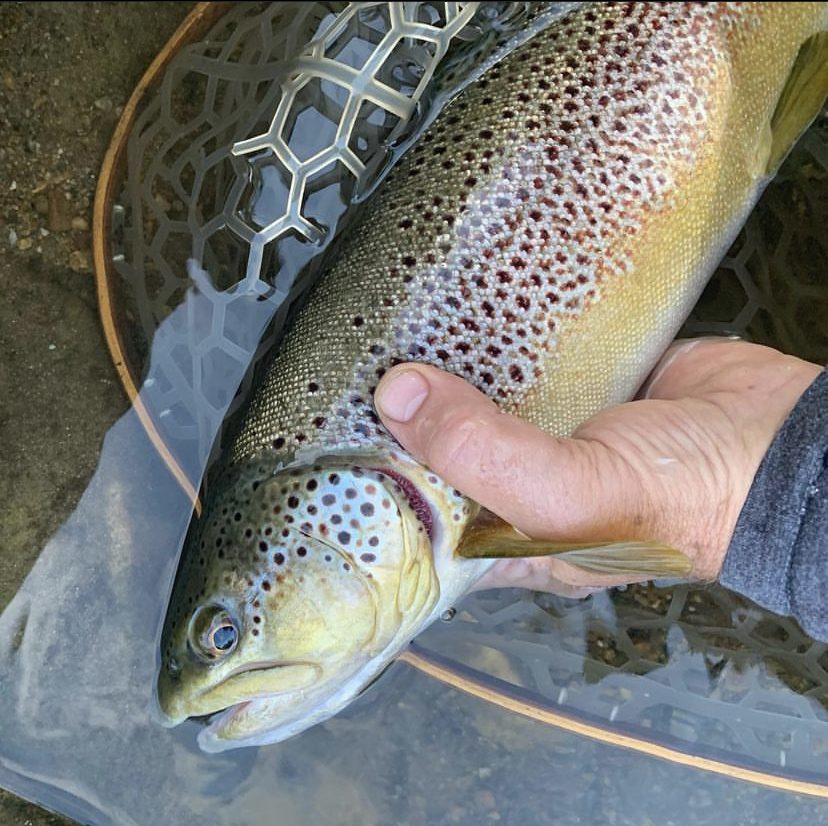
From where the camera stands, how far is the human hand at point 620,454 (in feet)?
4.67

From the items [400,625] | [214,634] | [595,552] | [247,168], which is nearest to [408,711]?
[400,625]

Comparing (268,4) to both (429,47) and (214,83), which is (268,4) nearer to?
(214,83)

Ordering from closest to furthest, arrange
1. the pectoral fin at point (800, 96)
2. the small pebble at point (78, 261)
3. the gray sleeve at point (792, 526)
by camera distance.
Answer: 1. the gray sleeve at point (792, 526)
2. the pectoral fin at point (800, 96)
3. the small pebble at point (78, 261)

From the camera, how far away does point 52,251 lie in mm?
2152

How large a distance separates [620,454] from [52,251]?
1.58 metres

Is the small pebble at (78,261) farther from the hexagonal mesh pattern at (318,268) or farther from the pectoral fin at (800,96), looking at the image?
the pectoral fin at (800,96)

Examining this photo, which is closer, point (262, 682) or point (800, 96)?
point (262, 682)

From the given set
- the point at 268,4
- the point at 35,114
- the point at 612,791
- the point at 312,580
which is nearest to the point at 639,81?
the point at 268,4

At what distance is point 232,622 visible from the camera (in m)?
1.50

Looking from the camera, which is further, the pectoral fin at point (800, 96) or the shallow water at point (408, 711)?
the shallow water at point (408, 711)

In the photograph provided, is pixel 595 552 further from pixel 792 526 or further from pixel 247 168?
pixel 247 168

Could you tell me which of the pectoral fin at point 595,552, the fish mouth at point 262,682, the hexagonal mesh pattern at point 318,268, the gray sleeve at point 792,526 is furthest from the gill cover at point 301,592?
the gray sleeve at point 792,526

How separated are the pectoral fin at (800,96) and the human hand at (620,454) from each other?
0.45 meters

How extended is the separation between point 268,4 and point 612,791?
7.26 ft
